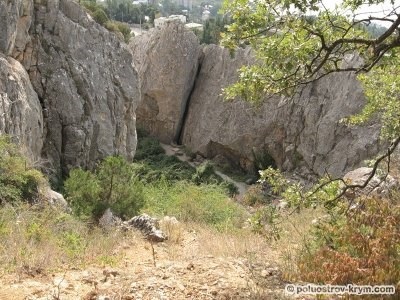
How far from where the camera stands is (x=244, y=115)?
91.9 ft

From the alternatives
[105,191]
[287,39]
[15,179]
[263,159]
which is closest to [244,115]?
[263,159]

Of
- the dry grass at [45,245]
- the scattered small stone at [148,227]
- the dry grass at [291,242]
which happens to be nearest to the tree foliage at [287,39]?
the dry grass at [291,242]

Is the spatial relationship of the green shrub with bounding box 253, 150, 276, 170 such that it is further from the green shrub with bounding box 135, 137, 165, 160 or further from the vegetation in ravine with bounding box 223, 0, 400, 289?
the vegetation in ravine with bounding box 223, 0, 400, 289

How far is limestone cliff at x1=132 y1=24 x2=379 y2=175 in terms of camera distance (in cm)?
2308

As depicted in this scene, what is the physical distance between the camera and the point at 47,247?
5.17 m

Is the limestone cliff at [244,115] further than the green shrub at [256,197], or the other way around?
the limestone cliff at [244,115]

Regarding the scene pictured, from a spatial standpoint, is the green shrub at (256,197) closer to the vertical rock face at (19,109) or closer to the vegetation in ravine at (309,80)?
the vertical rock face at (19,109)

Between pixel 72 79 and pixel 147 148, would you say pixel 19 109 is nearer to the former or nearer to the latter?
pixel 72 79

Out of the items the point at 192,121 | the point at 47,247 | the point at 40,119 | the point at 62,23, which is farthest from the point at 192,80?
the point at 47,247

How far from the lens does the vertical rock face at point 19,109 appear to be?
11.9m

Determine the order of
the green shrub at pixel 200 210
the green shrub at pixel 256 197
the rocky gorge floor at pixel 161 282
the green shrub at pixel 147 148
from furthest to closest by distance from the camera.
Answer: the green shrub at pixel 147 148, the green shrub at pixel 256 197, the green shrub at pixel 200 210, the rocky gorge floor at pixel 161 282

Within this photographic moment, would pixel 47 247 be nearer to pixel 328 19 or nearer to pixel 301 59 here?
pixel 301 59

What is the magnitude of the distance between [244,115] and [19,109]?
56.0 ft

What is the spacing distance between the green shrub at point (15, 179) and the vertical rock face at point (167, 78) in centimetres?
2100
